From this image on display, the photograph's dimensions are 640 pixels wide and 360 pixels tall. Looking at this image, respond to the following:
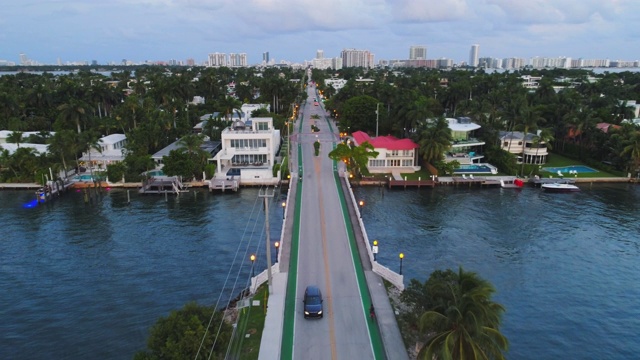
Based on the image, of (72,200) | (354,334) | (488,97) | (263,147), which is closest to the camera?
(354,334)

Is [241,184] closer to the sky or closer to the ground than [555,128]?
closer to the ground

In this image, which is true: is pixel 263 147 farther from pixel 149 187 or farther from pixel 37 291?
pixel 37 291

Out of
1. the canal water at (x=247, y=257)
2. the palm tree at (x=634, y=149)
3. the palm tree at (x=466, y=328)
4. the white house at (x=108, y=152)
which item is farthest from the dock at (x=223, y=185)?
the palm tree at (x=634, y=149)

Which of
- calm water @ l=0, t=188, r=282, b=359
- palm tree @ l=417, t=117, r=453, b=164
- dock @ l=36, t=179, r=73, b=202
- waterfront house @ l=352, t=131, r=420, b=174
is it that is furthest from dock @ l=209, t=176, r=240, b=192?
palm tree @ l=417, t=117, r=453, b=164

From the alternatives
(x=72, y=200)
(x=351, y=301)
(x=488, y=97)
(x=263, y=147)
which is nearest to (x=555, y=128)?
(x=488, y=97)

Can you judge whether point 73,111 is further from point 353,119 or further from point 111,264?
point 353,119

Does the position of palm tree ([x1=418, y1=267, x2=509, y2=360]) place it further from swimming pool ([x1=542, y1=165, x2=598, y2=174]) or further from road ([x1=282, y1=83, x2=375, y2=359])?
swimming pool ([x1=542, y1=165, x2=598, y2=174])

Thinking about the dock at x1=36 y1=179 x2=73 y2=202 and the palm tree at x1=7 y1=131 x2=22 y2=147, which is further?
the palm tree at x1=7 y1=131 x2=22 y2=147
